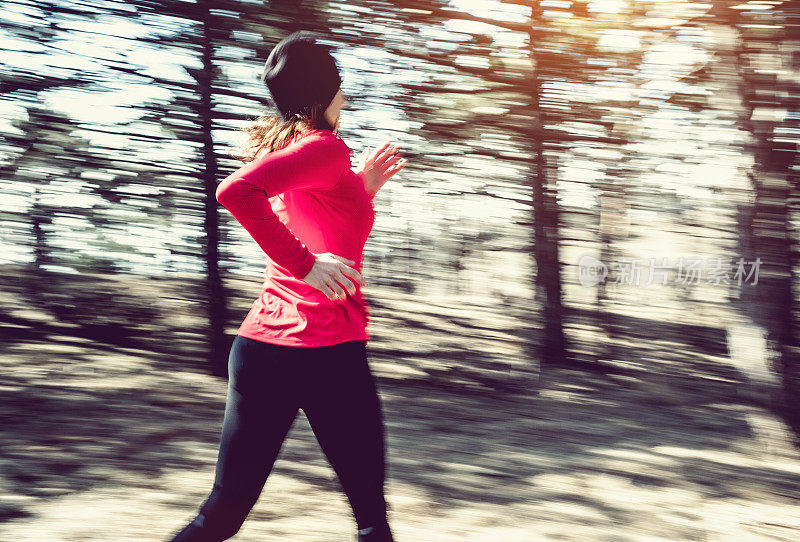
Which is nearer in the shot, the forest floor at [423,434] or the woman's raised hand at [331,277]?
the woman's raised hand at [331,277]

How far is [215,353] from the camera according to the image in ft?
17.2

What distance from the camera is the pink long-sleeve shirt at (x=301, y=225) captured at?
1.64m

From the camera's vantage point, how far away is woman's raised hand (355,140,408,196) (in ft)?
7.08

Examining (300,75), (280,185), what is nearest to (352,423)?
(280,185)

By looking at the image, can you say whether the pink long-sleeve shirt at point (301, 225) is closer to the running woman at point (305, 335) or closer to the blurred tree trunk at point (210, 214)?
the running woman at point (305, 335)

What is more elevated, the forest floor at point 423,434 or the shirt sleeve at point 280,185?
the shirt sleeve at point 280,185

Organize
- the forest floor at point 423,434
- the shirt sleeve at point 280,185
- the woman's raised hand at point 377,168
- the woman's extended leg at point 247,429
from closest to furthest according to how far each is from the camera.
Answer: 1. the shirt sleeve at point 280,185
2. the woman's extended leg at point 247,429
3. the woman's raised hand at point 377,168
4. the forest floor at point 423,434

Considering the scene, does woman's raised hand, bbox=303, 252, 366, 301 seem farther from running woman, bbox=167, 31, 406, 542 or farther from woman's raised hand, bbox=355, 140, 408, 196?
woman's raised hand, bbox=355, 140, 408, 196

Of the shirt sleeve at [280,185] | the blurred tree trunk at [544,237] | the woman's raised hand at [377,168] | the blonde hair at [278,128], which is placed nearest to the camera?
the shirt sleeve at [280,185]

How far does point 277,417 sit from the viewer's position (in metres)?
1.77

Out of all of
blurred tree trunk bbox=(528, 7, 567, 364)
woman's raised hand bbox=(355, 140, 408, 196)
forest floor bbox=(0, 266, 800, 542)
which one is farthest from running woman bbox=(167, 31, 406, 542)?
blurred tree trunk bbox=(528, 7, 567, 364)

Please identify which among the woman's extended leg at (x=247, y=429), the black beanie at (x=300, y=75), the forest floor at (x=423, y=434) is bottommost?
the forest floor at (x=423, y=434)

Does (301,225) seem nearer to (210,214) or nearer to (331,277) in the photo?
(331,277)

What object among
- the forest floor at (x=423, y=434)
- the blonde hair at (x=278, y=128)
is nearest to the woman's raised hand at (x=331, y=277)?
the blonde hair at (x=278, y=128)
